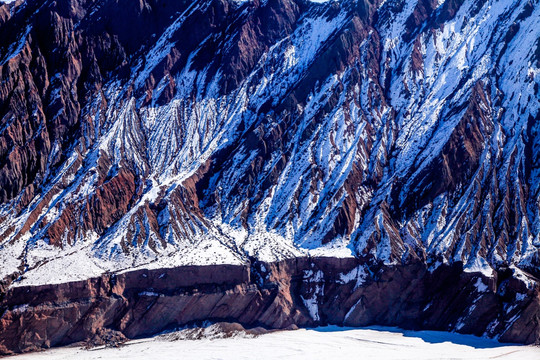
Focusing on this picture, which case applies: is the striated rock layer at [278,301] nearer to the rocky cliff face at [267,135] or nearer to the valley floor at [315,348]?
the rocky cliff face at [267,135]

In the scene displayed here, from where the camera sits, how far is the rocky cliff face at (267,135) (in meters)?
90.4

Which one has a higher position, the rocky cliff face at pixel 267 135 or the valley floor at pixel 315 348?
the rocky cliff face at pixel 267 135

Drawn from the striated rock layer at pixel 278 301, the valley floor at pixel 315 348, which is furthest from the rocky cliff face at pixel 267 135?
the valley floor at pixel 315 348

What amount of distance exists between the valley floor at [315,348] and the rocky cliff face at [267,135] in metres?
3.94

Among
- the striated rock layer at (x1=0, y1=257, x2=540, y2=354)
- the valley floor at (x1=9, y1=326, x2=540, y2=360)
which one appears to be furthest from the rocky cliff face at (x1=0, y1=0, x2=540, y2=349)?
the valley floor at (x1=9, y1=326, x2=540, y2=360)

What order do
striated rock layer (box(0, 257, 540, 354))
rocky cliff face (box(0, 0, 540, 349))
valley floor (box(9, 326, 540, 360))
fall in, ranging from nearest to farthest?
valley floor (box(9, 326, 540, 360)), striated rock layer (box(0, 257, 540, 354)), rocky cliff face (box(0, 0, 540, 349))

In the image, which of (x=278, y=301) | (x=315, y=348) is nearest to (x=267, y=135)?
(x=278, y=301)

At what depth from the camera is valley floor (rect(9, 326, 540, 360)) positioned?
7731 centimetres

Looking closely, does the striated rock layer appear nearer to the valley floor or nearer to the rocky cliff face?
the rocky cliff face

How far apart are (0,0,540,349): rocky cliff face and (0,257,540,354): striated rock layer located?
1283 mm

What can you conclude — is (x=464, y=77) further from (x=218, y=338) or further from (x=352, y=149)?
(x=218, y=338)

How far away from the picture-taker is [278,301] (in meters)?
86.8

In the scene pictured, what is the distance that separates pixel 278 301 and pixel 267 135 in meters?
28.3

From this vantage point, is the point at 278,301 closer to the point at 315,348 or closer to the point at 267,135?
the point at 315,348
